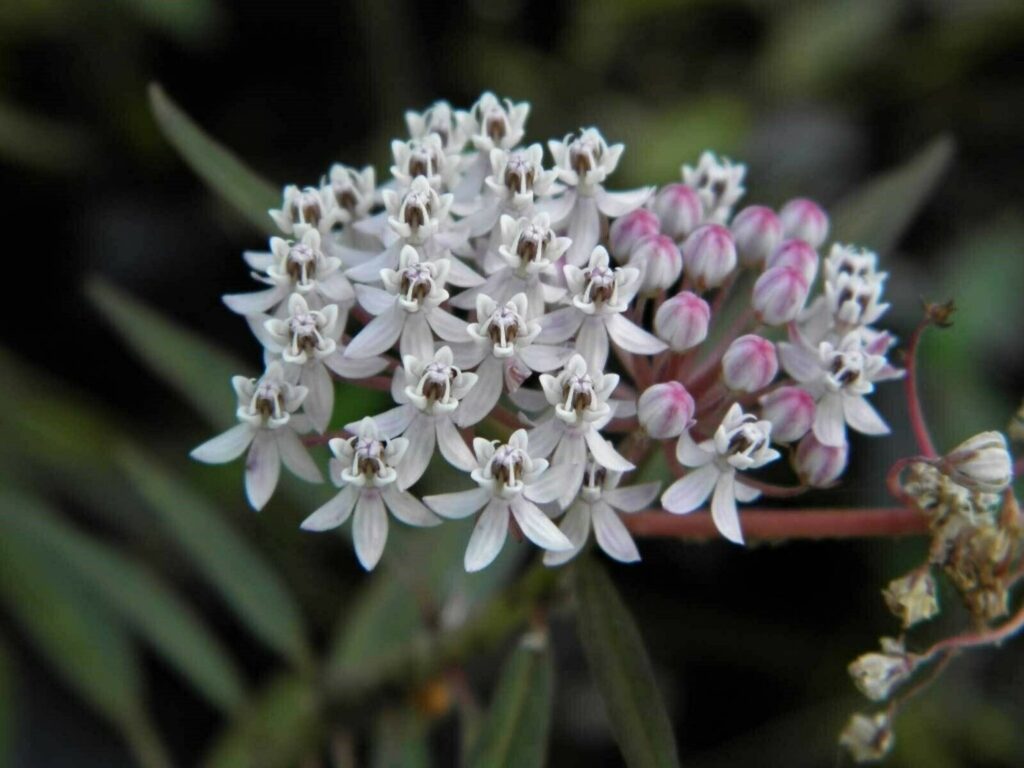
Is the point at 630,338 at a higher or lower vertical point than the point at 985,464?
higher

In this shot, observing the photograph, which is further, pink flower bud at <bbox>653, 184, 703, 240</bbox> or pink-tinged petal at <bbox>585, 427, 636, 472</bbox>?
pink flower bud at <bbox>653, 184, 703, 240</bbox>

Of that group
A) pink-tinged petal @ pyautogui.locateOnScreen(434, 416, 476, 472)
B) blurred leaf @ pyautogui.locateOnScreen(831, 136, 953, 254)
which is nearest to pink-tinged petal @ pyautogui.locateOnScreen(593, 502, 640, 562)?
pink-tinged petal @ pyautogui.locateOnScreen(434, 416, 476, 472)

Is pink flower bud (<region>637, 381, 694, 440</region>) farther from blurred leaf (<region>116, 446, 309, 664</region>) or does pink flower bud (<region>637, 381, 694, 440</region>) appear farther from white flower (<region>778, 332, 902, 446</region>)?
blurred leaf (<region>116, 446, 309, 664</region>)

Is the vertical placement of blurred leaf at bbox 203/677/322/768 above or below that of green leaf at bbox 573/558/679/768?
above

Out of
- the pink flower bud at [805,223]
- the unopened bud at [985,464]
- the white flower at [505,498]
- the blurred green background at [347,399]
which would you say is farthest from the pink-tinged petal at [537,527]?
the blurred green background at [347,399]

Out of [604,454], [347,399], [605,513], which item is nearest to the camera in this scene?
[604,454]

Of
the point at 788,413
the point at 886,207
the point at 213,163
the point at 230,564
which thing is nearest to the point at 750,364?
the point at 788,413

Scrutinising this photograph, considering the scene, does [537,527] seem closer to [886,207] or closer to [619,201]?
[619,201]
